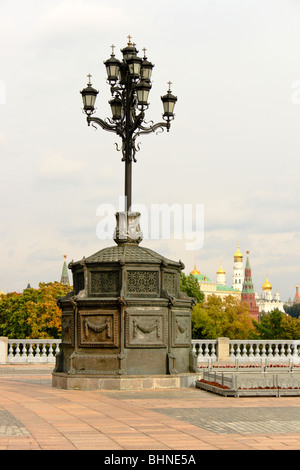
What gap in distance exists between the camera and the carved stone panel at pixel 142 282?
19.4 m

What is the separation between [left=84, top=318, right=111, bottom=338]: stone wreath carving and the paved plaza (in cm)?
150

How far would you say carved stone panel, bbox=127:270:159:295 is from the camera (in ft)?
63.5

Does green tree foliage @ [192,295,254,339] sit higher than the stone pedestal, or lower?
higher

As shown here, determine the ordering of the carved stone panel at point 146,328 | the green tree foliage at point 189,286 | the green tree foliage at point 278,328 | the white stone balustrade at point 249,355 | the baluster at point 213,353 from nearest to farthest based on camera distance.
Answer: the carved stone panel at point 146,328
the white stone balustrade at point 249,355
the baluster at point 213,353
the green tree foliage at point 278,328
the green tree foliage at point 189,286

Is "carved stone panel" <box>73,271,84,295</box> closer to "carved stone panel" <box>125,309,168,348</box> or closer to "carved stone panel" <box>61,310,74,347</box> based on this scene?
"carved stone panel" <box>61,310,74,347</box>

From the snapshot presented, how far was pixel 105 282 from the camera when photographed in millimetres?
19484

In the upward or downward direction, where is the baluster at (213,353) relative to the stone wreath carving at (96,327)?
downward

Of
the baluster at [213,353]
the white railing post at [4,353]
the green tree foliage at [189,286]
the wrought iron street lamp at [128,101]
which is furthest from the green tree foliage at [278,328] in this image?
the wrought iron street lamp at [128,101]

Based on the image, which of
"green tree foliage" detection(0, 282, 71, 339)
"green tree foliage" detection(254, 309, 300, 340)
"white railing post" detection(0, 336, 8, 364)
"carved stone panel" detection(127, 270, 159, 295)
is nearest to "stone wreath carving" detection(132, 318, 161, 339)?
"carved stone panel" detection(127, 270, 159, 295)

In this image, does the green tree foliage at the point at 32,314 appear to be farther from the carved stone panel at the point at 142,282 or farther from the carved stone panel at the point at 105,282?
the carved stone panel at the point at 142,282

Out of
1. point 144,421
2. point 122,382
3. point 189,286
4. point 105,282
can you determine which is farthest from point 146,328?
point 189,286

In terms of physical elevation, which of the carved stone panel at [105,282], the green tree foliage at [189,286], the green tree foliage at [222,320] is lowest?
the carved stone panel at [105,282]

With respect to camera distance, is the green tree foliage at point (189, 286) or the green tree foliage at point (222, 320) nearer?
the green tree foliage at point (222, 320)

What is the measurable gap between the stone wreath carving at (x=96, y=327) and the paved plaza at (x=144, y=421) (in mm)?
1496
